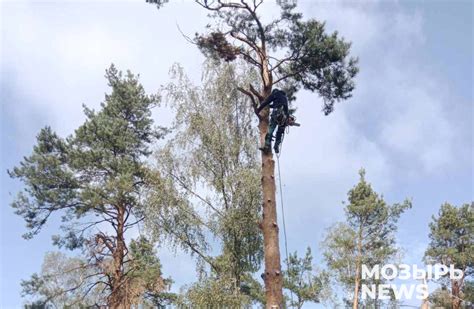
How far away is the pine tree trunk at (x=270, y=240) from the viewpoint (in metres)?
6.96

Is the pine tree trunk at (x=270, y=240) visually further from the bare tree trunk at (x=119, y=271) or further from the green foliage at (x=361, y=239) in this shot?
the green foliage at (x=361, y=239)

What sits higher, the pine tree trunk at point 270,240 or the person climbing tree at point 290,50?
the person climbing tree at point 290,50

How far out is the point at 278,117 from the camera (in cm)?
797

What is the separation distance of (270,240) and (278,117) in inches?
76.2

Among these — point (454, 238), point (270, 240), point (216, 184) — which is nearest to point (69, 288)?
point (216, 184)

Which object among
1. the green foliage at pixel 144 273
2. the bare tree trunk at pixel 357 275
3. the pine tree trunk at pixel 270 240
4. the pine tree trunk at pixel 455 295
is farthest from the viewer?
the bare tree trunk at pixel 357 275

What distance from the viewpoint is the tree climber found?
7.88 m

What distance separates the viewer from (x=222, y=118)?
1292 centimetres

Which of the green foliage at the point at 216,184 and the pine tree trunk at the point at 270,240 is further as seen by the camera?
the green foliage at the point at 216,184

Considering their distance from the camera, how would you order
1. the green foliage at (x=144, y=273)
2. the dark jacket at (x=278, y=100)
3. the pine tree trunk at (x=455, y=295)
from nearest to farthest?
the dark jacket at (x=278, y=100)
the green foliage at (x=144, y=273)
the pine tree trunk at (x=455, y=295)

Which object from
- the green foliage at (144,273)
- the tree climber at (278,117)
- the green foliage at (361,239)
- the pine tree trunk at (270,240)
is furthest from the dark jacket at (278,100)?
the green foliage at (361,239)

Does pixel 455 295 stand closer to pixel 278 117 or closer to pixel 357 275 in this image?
pixel 357 275

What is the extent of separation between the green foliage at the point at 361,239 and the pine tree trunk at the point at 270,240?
15856mm

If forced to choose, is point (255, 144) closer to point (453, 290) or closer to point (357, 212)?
point (357, 212)
